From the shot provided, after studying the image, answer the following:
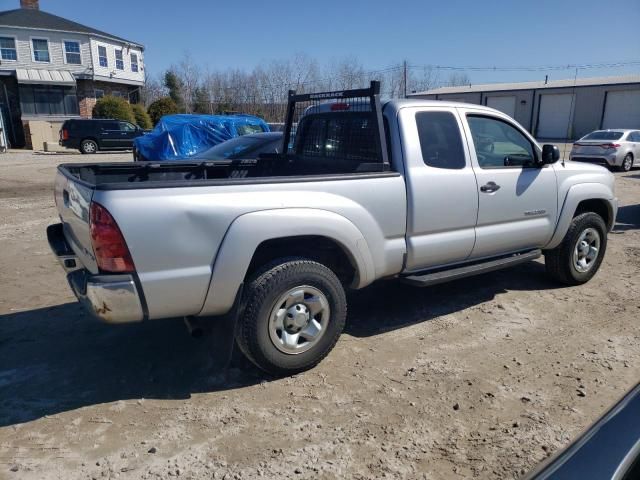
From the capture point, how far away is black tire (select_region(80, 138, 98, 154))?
25.3m

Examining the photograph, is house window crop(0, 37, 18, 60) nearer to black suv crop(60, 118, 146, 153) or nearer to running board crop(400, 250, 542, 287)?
black suv crop(60, 118, 146, 153)

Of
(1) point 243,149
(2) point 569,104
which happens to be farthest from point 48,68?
(2) point 569,104

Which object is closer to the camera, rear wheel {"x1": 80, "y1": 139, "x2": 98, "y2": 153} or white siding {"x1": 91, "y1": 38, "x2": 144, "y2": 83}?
rear wheel {"x1": 80, "y1": 139, "x2": 98, "y2": 153}

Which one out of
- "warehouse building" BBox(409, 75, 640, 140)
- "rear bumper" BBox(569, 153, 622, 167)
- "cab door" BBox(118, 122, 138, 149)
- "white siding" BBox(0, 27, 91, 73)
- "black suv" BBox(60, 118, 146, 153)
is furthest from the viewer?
"warehouse building" BBox(409, 75, 640, 140)

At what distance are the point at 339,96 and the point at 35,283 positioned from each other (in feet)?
13.3

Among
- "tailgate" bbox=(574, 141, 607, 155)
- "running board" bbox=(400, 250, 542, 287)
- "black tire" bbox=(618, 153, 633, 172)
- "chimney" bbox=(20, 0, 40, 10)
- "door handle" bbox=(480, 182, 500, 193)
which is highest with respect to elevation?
"chimney" bbox=(20, 0, 40, 10)

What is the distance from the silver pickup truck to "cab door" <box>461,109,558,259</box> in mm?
15

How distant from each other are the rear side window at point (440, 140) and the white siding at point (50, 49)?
35.0 m

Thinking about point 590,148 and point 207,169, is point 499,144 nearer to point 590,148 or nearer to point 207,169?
point 207,169

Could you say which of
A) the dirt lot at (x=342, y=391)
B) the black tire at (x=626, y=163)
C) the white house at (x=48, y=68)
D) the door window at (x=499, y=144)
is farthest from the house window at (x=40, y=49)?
the door window at (x=499, y=144)

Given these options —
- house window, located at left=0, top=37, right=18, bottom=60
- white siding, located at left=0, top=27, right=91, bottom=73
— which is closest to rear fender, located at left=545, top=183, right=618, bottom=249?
white siding, located at left=0, top=27, right=91, bottom=73

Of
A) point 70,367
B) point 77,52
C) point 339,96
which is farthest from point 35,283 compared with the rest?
point 77,52

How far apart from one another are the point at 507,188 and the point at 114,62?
38.1 meters

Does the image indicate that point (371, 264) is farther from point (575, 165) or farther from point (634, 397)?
point (575, 165)
